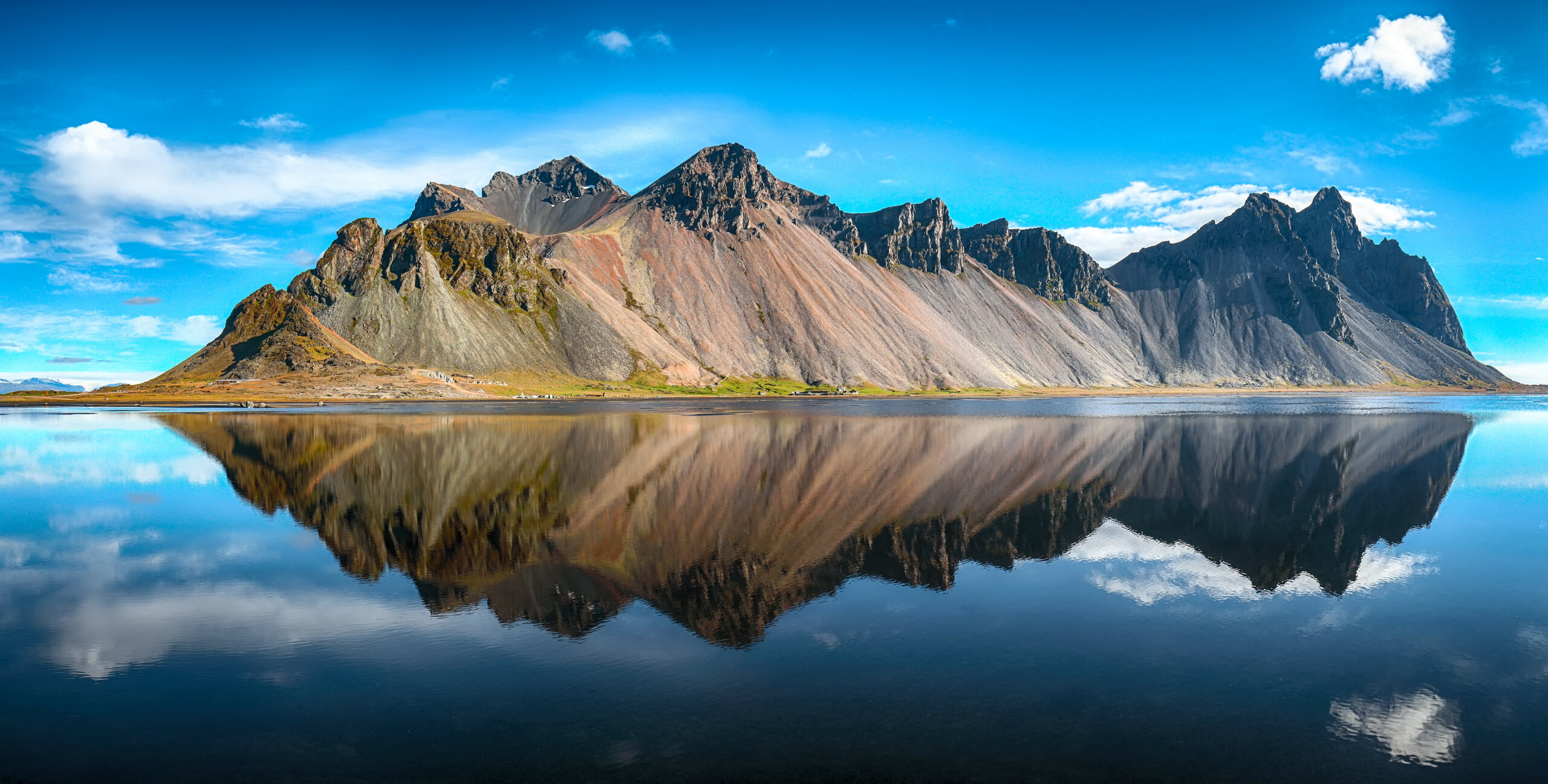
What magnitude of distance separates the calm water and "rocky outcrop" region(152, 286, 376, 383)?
406ft

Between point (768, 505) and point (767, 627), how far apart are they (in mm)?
14636

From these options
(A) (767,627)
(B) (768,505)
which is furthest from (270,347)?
(A) (767,627)

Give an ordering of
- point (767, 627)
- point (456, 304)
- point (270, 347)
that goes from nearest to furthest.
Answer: point (767, 627), point (270, 347), point (456, 304)

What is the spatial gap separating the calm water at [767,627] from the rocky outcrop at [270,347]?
4873 inches

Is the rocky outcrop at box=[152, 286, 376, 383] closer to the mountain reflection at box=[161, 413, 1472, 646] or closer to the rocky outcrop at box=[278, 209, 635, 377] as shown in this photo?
the rocky outcrop at box=[278, 209, 635, 377]

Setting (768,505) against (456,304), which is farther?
(456,304)

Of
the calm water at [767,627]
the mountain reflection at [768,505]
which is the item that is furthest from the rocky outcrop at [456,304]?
the calm water at [767,627]

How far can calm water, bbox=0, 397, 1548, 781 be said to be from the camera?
36.9 ft

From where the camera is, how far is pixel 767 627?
675 inches

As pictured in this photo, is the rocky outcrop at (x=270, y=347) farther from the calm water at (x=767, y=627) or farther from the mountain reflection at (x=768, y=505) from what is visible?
the calm water at (x=767, y=627)

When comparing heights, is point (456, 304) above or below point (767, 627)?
above

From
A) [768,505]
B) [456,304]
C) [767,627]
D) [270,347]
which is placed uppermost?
[456,304]

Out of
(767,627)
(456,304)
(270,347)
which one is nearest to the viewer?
(767,627)

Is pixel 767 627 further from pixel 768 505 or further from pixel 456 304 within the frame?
pixel 456 304
